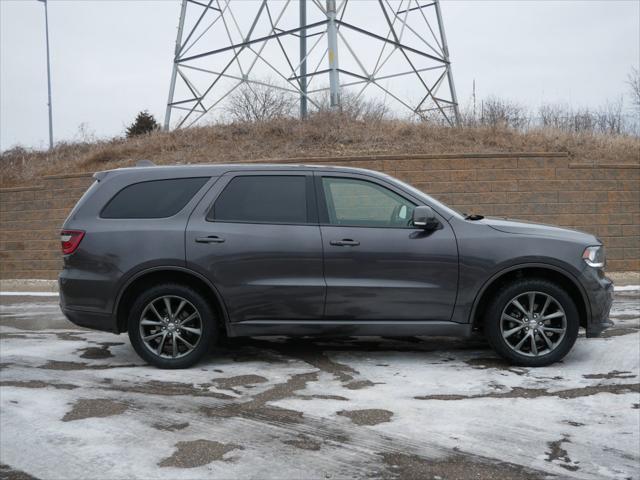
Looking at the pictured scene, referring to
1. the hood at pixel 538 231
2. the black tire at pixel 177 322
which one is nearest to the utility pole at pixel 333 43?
the hood at pixel 538 231

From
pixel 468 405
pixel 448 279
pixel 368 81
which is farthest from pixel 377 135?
pixel 468 405

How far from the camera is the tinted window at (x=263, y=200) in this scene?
6.01 m

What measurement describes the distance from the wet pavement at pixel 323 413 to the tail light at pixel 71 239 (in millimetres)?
1111

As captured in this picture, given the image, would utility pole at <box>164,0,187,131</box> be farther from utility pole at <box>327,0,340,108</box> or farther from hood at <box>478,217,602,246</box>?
hood at <box>478,217,602,246</box>

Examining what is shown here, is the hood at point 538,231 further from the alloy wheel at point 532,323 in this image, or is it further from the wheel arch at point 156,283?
the wheel arch at point 156,283

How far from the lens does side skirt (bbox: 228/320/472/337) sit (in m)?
5.81

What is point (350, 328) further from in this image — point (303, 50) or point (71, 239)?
point (303, 50)

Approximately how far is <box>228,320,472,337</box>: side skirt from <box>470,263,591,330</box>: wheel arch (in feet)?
0.86

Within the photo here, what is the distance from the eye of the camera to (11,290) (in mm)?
12992

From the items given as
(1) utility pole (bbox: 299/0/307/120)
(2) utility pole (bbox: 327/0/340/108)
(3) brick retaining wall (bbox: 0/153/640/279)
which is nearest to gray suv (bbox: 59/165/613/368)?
(3) brick retaining wall (bbox: 0/153/640/279)

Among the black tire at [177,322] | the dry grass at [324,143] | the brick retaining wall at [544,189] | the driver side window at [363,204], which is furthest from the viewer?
the dry grass at [324,143]

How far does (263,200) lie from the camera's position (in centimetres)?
609

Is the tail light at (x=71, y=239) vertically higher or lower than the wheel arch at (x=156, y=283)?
higher

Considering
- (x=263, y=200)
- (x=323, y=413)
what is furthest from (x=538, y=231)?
(x=323, y=413)
